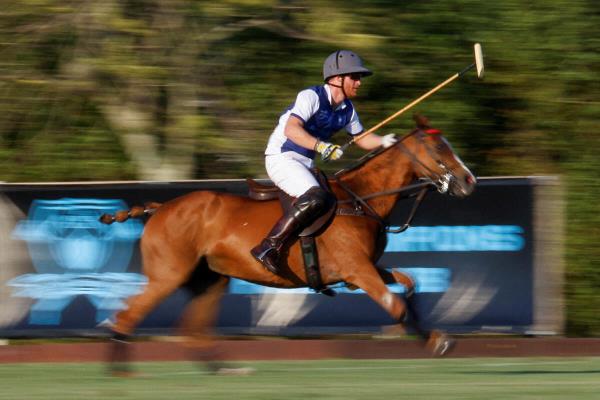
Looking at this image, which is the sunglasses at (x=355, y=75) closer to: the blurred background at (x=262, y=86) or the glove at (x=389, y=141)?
the glove at (x=389, y=141)

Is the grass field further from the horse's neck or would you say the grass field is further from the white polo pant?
the white polo pant

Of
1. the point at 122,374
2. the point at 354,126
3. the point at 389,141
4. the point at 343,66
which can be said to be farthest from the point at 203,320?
the point at 343,66


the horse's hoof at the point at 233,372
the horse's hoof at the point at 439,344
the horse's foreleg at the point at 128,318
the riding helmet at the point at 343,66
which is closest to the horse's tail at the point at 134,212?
the horse's foreleg at the point at 128,318

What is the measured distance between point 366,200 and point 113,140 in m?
5.19

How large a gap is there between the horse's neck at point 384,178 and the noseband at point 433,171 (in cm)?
6

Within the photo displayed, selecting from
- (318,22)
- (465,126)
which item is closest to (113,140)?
(318,22)

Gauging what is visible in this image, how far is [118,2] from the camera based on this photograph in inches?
497

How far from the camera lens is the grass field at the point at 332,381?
7.39 meters

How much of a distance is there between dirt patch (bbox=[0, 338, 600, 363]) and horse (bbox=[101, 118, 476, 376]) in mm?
1873

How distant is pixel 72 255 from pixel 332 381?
440 cm

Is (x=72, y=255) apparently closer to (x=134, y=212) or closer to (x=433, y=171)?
(x=134, y=212)

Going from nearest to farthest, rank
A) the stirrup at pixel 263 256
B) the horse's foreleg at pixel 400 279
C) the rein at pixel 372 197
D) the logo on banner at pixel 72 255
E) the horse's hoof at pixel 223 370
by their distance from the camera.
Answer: the horse's foreleg at pixel 400 279
the stirrup at pixel 263 256
the rein at pixel 372 197
the horse's hoof at pixel 223 370
the logo on banner at pixel 72 255

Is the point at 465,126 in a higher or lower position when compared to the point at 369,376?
higher

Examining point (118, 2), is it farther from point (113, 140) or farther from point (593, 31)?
point (593, 31)
